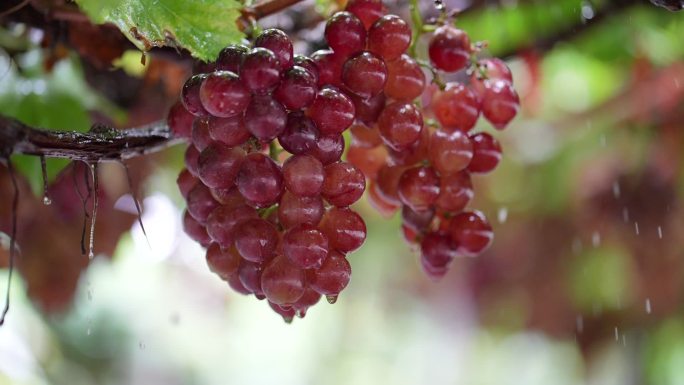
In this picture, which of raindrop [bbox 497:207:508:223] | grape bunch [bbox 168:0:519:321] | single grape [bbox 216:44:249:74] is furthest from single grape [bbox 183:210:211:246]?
raindrop [bbox 497:207:508:223]

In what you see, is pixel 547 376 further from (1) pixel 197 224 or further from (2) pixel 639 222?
(1) pixel 197 224

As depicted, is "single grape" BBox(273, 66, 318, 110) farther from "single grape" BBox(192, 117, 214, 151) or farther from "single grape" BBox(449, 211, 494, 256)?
"single grape" BBox(449, 211, 494, 256)

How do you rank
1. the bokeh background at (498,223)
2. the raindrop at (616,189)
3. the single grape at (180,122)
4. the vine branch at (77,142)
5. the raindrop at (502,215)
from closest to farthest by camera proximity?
1. the vine branch at (77,142)
2. the single grape at (180,122)
3. the bokeh background at (498,223)
4. the raindrop at (616,189)
5. the raindrop at (502,215)

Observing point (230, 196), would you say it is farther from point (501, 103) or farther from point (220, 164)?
point (501, 103)

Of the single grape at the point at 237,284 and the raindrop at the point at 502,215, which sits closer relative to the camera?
the single grape at the point at 237,284

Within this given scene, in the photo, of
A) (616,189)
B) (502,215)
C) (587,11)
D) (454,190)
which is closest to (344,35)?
(454,190)

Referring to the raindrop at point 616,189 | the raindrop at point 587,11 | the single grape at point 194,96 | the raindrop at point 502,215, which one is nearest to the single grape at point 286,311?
the single grape at point 194,96

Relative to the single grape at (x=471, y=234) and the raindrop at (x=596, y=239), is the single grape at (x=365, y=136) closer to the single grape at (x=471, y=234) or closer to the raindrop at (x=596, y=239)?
the single grape at (x=471, y=234)
